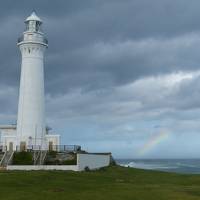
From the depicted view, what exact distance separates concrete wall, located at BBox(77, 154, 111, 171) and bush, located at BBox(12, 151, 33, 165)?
5265 mm

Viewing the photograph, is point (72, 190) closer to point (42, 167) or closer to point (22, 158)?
point (42, 167)

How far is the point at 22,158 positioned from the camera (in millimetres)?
49562

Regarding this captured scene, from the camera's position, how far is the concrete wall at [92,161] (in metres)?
48.8

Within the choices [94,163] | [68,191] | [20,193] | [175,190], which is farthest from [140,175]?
[20,193]

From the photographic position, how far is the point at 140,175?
46969 millimetres

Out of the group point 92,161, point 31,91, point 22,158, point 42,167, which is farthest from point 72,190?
point 31,91

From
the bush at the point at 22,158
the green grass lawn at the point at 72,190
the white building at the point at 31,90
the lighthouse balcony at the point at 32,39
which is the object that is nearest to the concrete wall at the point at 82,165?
the bush at the point at 22,158

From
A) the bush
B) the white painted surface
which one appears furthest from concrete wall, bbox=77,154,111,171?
the bush

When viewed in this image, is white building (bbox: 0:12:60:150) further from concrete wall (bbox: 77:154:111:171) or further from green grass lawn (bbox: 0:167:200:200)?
green grass lawn (bbox: 0:167:200:200)

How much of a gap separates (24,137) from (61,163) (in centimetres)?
810

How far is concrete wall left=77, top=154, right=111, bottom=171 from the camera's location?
4882 cm

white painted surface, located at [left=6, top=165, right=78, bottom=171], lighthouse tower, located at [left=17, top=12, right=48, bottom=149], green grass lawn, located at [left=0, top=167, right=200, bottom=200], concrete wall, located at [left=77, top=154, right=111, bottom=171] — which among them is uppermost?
lighthouse tower, located at [left=17, top=12, right=48, bottom=149]

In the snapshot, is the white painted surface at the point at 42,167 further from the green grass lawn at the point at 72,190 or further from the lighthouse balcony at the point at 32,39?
the lighthouse balcony at the point at 32,39

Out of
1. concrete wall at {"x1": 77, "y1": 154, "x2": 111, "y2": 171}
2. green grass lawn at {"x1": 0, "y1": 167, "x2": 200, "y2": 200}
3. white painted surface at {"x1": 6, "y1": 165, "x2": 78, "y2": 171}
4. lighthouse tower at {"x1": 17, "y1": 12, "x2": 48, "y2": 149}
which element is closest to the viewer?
green grass lawn at {"x1": 0, "y1": 167, "x2": 200, "y2": 200}
